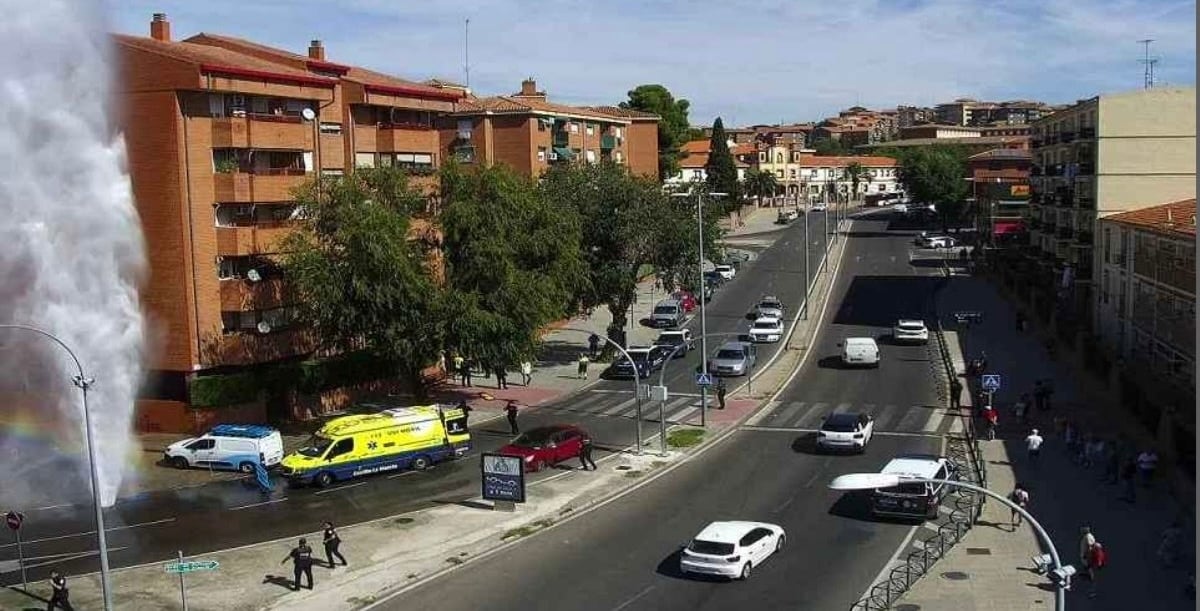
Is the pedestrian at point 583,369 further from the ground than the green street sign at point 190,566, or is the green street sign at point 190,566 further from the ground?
the green street sign at point 190,566

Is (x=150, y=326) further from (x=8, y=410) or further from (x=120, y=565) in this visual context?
(x=120, y=565)

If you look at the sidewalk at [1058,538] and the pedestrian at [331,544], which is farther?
the pedestrian at [331,544]

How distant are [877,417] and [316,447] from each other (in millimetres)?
21361

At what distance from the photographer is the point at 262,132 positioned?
43.8m

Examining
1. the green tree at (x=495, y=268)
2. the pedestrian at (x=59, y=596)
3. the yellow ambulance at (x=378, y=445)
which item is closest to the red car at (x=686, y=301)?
the green tree at (x=495, y=268)

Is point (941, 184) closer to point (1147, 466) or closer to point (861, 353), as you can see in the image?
point (861, 353)

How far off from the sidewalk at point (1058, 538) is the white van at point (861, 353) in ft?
31.4

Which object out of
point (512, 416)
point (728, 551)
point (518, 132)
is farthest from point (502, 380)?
point (518, 132)

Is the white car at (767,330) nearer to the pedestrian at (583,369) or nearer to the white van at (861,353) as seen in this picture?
the white van at (861,353)

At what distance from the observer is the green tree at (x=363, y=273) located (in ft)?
133

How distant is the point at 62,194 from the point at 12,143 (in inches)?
82.8

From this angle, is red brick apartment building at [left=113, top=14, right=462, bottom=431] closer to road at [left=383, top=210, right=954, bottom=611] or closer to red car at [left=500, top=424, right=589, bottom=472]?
red car at [left=500, top=424, right=589, bottom=472]

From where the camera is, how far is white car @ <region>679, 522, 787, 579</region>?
2525cm

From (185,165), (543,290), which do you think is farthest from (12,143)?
(543,290)
